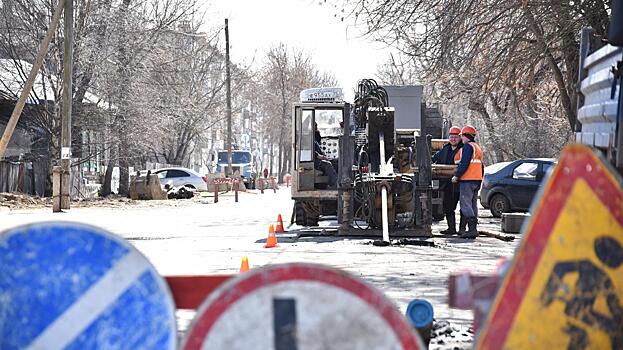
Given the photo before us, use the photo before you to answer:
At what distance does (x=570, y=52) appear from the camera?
22.4 metres

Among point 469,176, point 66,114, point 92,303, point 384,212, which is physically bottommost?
point 384,212

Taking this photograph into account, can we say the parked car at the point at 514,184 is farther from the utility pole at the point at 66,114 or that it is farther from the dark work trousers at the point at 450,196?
the utility pole at the point at 66,114

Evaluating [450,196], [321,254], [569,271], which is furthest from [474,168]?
[569,271]

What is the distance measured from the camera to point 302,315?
3305 millimetres

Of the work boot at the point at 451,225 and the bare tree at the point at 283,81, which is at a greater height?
the bare tree at the point at 283,81

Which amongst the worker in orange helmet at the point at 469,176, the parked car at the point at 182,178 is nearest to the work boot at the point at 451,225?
the worker in orange helmet at the point at 469,176

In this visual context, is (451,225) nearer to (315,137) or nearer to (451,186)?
(451,186)

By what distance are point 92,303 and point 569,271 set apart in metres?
1.73

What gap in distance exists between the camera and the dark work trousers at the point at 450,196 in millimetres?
18844

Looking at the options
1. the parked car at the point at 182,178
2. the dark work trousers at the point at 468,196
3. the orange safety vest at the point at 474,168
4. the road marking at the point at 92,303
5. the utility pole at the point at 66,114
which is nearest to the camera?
the road marking at the point at 92,303

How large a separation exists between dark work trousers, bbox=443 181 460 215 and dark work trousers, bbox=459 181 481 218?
101 cm

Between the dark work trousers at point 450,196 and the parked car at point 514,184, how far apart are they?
6.33 metres

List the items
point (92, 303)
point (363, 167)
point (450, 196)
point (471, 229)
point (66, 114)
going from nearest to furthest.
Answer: point (92, 303)
point (471, 229)
point (450, 196)
point (363, 167)
point (66, 114)

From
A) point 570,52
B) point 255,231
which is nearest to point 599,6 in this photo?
point 570,52
